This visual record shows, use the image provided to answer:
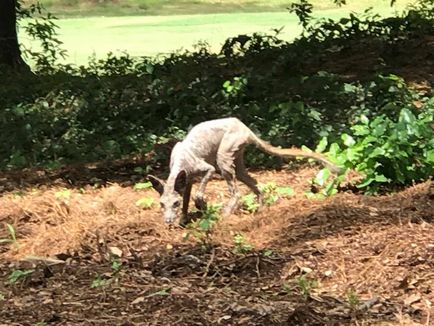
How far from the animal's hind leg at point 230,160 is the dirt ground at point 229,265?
0.36 feet

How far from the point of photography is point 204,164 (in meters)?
5.62

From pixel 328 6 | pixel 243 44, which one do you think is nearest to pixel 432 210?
pixel 243 44

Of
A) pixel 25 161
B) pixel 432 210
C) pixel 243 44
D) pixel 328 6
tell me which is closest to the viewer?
pixel 432 210

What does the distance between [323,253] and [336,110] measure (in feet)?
11.9

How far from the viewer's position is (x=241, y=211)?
582cm

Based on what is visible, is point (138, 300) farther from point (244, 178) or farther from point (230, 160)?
point (244, 178)

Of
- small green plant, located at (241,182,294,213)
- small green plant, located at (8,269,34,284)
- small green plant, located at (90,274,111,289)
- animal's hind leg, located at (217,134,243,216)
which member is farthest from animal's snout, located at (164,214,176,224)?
small green plant, located at (8,269,34,284)

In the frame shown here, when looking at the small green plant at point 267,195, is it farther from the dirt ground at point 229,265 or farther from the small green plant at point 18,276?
the small green plant at point 18,276

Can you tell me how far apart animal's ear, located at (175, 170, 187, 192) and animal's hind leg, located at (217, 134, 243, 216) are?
0.92 feet

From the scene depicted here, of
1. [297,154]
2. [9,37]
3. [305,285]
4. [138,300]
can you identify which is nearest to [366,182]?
[297,154]

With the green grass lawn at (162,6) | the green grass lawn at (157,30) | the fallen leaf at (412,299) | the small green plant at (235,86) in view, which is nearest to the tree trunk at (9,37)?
the green grass lawn at (157,30)

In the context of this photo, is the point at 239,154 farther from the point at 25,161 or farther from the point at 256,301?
the point at 25,161

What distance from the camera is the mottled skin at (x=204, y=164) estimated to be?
5506 millimetres

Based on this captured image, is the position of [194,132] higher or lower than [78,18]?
higher
